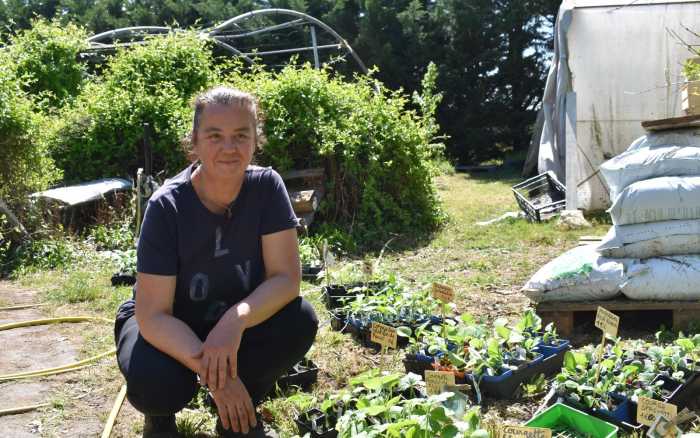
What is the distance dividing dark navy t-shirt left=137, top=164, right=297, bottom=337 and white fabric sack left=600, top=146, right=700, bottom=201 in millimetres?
2205

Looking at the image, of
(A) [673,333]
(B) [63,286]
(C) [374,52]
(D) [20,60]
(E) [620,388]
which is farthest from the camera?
(C) [374,52]

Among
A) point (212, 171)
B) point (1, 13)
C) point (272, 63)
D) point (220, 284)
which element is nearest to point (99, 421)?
point (220, 284)

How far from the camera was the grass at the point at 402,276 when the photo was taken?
2803 millimetres

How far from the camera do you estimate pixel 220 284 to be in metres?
2.33

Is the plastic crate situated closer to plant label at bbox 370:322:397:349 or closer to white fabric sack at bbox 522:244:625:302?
Result: white fabric sack at bbox 522:244:625:302

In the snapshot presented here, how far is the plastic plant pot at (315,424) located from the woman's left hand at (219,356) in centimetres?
33

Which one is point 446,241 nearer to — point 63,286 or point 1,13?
point 63,286

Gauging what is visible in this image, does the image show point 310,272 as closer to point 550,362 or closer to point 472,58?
point 550,362

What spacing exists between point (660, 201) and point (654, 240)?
8.0 inches

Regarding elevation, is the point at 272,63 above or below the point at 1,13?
below

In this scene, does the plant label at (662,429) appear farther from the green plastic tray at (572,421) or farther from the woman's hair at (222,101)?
the woman's hair at (222,101)

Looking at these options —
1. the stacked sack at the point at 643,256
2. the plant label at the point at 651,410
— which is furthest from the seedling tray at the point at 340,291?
the plant label at the point at 651,410

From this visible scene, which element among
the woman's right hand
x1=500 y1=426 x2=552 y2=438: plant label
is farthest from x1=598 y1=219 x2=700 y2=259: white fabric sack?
the woman's right hand

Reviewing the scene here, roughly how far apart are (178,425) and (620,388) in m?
1.55
